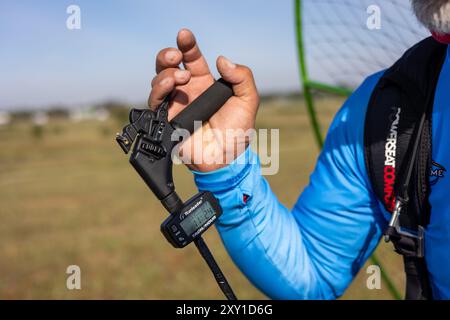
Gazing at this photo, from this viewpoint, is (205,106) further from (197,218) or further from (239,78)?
(197,218)

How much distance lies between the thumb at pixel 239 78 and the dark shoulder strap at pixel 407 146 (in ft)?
1.39

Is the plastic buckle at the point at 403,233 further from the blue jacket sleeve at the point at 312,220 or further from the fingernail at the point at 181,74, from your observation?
the fingernail at the point at 181,74

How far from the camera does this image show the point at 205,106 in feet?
5.28

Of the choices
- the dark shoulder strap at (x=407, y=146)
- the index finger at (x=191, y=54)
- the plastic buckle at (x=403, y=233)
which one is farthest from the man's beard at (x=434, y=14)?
the index finger at (x=191, y=54)

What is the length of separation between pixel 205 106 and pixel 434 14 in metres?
0.74

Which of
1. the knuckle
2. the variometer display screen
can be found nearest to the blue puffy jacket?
the variometer display screen

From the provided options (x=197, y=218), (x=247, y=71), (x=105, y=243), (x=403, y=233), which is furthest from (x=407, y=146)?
(x=105, y=243)

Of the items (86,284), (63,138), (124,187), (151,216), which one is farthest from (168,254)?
(63,138)

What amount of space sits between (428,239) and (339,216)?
37cm

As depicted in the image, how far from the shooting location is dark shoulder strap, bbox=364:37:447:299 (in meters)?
1.57

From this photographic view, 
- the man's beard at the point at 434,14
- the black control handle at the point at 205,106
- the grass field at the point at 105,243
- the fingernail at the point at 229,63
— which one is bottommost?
the grass field at the point at 105,243

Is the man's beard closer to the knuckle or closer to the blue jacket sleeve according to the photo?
the blue jacket sleeve

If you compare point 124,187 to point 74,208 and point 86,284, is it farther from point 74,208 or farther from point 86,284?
point 86,284

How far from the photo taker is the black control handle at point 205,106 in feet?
5.22
